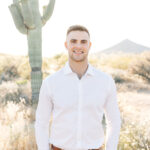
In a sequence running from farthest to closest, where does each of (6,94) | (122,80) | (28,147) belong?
1. (122,80)
2. (6,94)
3. (28,147)

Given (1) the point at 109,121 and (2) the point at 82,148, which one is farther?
(1) the point at 109,121

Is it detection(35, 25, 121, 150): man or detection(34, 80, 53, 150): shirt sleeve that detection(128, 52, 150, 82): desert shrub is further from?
detection(34, 80, 53, 150): shirt sleeve

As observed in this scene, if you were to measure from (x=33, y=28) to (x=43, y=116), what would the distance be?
5001 mm

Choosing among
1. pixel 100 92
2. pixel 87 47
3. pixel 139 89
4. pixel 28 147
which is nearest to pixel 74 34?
pixel 87 47

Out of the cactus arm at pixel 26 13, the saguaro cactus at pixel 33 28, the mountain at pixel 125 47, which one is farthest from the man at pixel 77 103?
the mountain at pixel 125 47

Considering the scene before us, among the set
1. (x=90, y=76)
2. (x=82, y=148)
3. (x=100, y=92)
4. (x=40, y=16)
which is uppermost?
(x=40, y=16)

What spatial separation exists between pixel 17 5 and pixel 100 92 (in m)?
5.43

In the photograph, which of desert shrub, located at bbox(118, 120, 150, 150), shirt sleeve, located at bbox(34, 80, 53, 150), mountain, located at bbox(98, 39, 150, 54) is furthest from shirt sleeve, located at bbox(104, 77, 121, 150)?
mountain, located at bbox(98, 39, 150, 54)

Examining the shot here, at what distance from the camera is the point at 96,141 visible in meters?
1.85

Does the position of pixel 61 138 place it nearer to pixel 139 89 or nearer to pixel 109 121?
pixel 109 121

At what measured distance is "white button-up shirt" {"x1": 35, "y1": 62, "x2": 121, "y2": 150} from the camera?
5.83ft

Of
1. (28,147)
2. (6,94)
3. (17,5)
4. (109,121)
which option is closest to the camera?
(109,121)

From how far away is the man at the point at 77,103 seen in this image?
70.1 inches

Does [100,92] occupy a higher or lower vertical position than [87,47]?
lower
